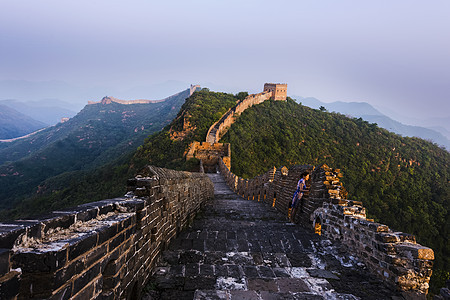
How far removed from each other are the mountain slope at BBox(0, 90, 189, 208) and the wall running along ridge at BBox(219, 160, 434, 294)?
39549mm

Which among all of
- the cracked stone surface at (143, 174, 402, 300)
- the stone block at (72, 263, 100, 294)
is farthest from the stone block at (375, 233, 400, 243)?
the stone block at (72, 263, 100, 294)

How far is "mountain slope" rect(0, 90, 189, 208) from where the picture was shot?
42000mm

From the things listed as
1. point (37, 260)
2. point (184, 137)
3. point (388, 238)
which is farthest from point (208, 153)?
→ point (37, 260)

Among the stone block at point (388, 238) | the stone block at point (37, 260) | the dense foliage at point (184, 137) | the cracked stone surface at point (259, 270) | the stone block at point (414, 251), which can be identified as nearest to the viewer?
the stone block at point (37, 260)

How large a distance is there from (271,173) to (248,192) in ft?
13.1

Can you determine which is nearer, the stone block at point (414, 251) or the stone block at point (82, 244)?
the stone block at point (82, 244)

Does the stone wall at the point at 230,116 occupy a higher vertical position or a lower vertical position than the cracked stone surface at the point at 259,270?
higher

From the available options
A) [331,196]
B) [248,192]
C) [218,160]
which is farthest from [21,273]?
[218,160]

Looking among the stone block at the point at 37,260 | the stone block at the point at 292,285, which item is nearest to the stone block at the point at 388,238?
the stone block at the point at 292,285

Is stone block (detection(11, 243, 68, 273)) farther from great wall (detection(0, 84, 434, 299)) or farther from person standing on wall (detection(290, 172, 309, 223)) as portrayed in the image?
person standing on wall (detection(290, 172, 309, 223))

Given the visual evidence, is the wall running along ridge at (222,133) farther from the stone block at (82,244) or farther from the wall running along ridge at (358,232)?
the stone block at (82,244)

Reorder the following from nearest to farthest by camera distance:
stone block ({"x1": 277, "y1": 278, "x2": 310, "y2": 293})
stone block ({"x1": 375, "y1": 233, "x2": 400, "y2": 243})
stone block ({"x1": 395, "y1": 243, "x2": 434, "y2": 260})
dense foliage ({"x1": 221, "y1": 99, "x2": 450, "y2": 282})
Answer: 1. stone block ({"x1": 277, "y1": 278, "x2": 310, "y2": 293})
2. stone block ({"x1": 395, "y1": 243, "x2": 434, "y2": 260})
3. stone block ({"x1": 375, "y1": 233, "x2": 400, "y2": 243})
4. dense foliage ({"x1": 221, "y1": 99, "x2": 450, "y2": 282})

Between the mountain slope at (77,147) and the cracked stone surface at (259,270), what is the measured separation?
130 ft

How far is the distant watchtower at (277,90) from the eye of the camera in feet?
222
